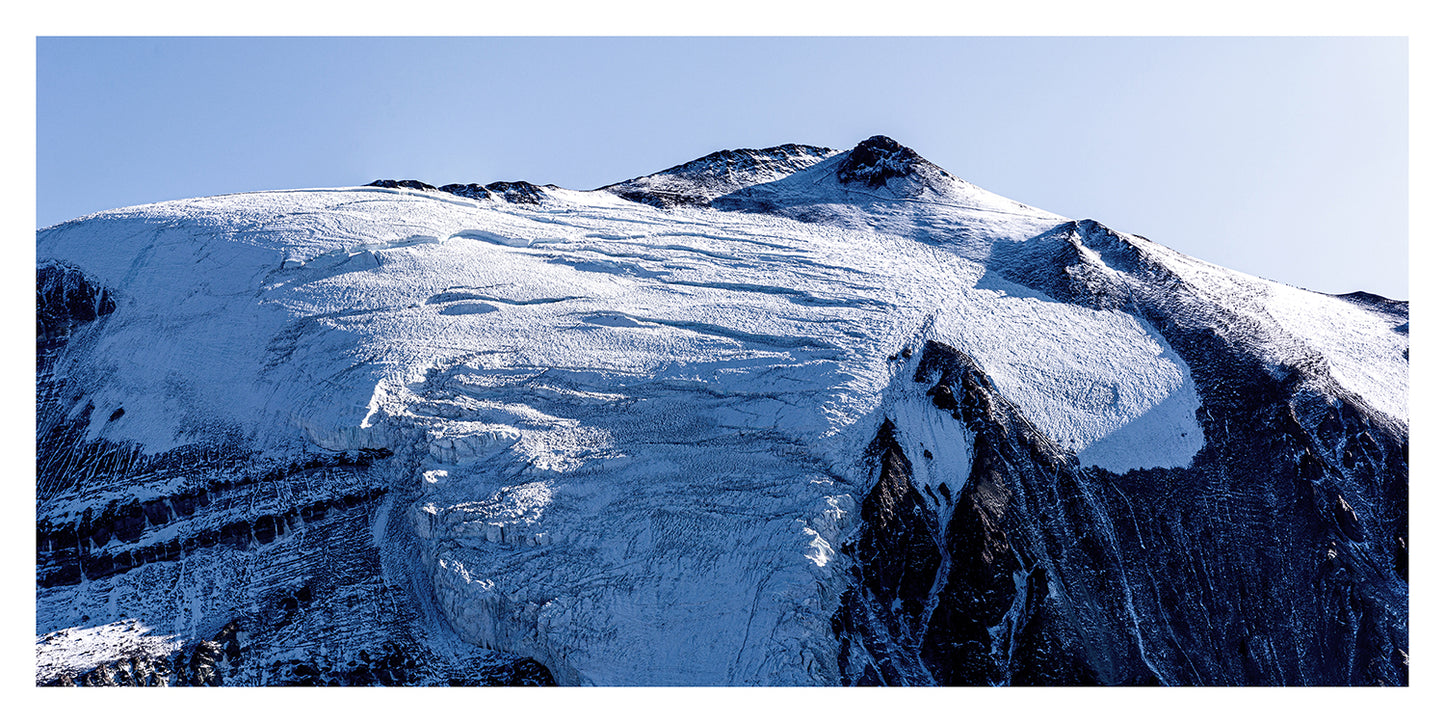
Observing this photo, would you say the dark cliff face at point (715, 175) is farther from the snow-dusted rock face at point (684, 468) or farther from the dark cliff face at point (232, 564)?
the dark cliff face at point (232, 564)

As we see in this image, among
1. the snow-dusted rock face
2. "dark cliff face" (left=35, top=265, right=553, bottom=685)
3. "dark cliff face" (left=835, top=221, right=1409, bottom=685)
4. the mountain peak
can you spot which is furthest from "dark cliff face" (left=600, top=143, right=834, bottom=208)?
"dark cliff face" (left=35, top=265, right=553, bottom=685)

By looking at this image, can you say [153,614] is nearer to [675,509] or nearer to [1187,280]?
[675,509]

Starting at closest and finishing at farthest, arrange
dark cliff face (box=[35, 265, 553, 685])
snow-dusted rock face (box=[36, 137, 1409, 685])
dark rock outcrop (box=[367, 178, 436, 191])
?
dark cliff face (box=[35, 265, 553, 685])
snow-dusted rock face (box=[36, 137, 1409, 685])
dark rock outcrop (box=[367, 178, 436, 191])

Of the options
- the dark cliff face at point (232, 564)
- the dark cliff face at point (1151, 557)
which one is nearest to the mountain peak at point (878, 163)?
the dark cliff face at point (1151, 557)

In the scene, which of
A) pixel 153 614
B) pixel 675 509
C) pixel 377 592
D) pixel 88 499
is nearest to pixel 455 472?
pixel 377 592

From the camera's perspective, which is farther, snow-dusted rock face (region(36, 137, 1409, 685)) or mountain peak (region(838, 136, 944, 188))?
mountain peak (region(838, 136, 944, 188))

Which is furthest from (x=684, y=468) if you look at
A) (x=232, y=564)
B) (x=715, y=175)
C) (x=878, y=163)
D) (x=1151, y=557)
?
(x=878, y=163)

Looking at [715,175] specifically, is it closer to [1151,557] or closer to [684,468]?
[684,468]

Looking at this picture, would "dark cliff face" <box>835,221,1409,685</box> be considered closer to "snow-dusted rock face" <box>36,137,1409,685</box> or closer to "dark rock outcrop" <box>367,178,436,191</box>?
"snow-dusted rock face" <box>36,137,1409,685</box>
